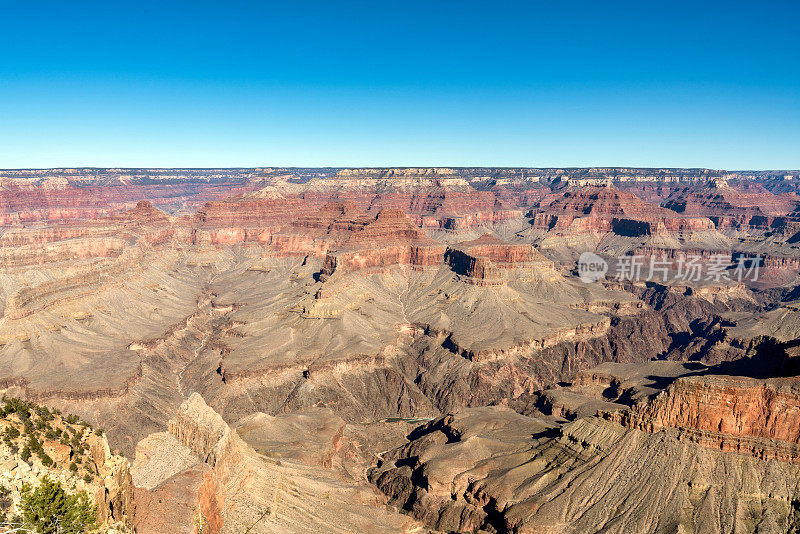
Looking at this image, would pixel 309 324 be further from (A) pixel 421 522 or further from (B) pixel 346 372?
(A) pixel 421 522

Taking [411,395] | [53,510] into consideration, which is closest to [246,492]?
[53,510]

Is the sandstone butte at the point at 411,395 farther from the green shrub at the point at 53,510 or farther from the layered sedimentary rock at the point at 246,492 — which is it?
the green shrub at the point at 53,510

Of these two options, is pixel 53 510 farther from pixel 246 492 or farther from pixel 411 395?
pixel 411 395

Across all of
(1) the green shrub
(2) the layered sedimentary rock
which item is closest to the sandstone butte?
(2) the layered sedimentary rock

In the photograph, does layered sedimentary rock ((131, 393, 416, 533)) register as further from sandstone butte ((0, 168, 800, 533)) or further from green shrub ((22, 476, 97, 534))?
green shrub ((22, 476, 97, 534))

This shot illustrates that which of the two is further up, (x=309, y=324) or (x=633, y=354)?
(x=309, y=324)

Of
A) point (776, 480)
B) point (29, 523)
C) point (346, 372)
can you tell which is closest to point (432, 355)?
point (346, 372)
